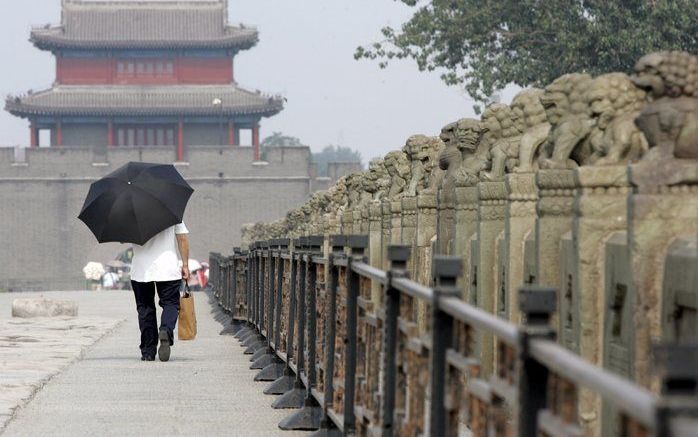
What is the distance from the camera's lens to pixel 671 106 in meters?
5.00

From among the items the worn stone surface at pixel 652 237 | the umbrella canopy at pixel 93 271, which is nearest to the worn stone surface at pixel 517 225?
the worn stone surface at pixel 652 237

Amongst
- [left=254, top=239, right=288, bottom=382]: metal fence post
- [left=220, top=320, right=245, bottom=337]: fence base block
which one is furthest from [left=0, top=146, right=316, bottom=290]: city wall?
[left=254, top=239, right=288, bottom=382]: metal fence post

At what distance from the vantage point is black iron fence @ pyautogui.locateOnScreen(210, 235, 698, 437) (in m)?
1.98

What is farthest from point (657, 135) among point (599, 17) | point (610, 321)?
point (599, 17)

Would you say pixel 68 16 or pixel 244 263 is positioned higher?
pixel 68 16

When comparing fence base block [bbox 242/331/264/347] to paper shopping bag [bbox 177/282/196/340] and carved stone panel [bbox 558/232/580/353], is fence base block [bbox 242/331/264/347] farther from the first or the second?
carved stone panel [bbox 558/232/580/353]

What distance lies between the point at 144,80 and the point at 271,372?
54655 millimetres

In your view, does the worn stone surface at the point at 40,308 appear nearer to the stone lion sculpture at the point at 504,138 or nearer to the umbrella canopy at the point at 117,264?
the stone lion sculpture at the point at 504,138

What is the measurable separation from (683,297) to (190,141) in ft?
192

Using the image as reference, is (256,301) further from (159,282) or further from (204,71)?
(204,71)

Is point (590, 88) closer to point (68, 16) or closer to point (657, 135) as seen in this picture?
point (657, 135)

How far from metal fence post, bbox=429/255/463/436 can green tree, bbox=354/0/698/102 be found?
21661 mm

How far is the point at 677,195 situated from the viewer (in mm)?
4863

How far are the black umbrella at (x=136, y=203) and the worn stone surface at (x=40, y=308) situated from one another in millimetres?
8589
